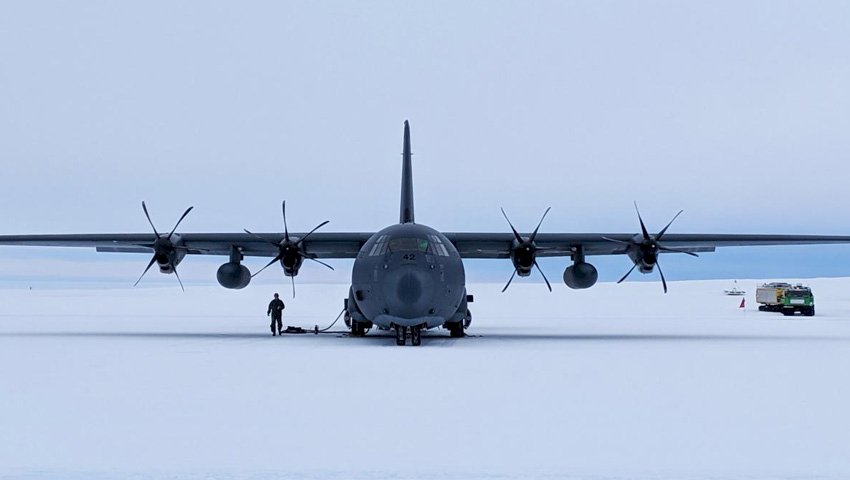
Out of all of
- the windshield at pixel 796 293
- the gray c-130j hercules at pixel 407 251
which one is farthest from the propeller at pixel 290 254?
the windshield at pixel 796 293

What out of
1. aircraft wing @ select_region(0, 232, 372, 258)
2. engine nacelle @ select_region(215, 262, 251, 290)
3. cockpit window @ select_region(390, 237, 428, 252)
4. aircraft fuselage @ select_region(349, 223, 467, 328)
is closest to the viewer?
aircraft fuselage @ select_region(349, 223, 467, 328)

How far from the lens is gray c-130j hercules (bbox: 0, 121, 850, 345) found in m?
21.9

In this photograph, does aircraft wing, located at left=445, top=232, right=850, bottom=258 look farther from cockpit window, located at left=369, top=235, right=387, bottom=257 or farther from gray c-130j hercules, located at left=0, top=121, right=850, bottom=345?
cockpit window, located at left=369, top=235, right=387, bottom=257

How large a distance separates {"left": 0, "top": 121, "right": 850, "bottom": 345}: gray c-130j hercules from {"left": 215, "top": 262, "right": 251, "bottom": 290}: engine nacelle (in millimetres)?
33

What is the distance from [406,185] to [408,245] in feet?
23.0

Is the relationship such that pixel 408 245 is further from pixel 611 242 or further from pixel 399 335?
pixel 611 242

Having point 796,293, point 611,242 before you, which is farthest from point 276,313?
point 796,293

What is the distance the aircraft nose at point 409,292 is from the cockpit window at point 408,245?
2.55 ft

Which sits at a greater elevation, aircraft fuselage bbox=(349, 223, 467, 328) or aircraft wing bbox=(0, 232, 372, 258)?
aircraft wing bbox=(0, 232, 372, 258)

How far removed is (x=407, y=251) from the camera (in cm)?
2211

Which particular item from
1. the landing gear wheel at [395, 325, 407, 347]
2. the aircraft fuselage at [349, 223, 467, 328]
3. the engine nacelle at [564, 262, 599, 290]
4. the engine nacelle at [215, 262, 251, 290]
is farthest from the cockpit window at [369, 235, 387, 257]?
the engine nacelle at [564, 262, 599, 290]

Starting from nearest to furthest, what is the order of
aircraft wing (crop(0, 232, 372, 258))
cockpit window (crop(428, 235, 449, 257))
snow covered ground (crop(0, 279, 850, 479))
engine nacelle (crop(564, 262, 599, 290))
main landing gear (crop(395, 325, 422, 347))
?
1. snow covered ground (crop(0, 279, 850, 479))
2. main landing gear (crop(395, 325, 422, 347))
3. cockpit window (crop(428, 235, 449, 257))
4. engine nacelle (crop(564, 262, 599, 290))
5. aircraft wing (crop(0, 232, 372, 258))

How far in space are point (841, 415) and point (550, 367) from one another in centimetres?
635

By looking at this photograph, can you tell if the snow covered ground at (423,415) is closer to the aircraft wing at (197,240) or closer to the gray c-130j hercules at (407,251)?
the gray c-130j hercules at (407,251)
